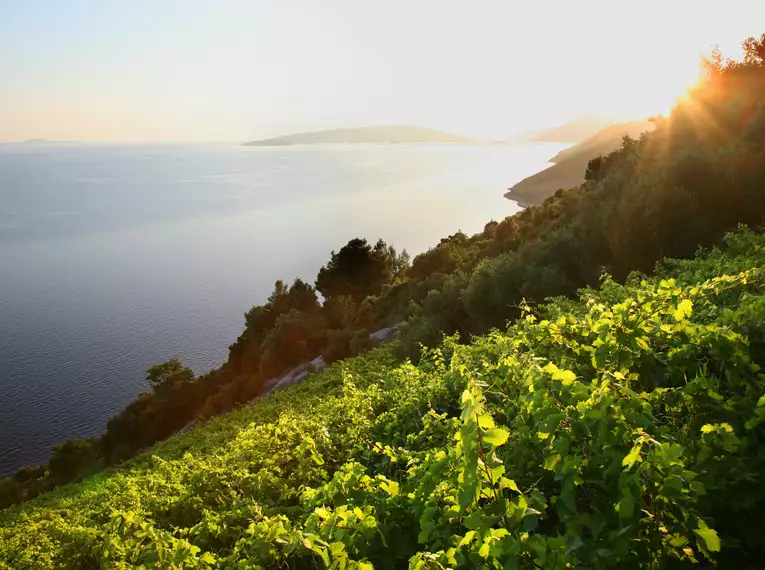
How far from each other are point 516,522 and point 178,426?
4392cm

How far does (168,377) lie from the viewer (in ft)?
145

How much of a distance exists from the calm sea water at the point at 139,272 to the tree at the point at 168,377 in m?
4.60

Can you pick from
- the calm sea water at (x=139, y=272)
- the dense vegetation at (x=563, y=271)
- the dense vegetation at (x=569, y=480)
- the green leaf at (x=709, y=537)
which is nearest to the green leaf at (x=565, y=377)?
the dense vegetation at (x=569, y=480)

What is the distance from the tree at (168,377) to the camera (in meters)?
43.8

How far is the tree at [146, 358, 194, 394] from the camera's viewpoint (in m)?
43.8

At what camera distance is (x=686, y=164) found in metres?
18.9

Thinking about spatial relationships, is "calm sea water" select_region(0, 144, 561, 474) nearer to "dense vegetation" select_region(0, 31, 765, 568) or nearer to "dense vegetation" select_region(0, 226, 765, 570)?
"dense vegetation" select_region(0, 31, 765, 568)

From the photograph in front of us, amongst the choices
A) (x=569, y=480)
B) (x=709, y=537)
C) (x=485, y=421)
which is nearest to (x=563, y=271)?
(x=569, y=480)

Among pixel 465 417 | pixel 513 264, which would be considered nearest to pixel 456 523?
pixel 465 417

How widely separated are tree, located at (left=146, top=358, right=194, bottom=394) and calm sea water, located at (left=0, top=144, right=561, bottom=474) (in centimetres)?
460

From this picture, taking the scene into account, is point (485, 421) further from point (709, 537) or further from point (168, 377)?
point (168, 377)

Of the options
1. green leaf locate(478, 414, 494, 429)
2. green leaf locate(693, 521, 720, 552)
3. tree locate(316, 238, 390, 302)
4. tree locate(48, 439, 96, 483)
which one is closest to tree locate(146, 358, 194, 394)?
tree locate(48, 439, 96, 483)

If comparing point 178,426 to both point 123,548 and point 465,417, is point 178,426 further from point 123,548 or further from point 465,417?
point 465,417

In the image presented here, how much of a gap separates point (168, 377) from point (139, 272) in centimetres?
4519
